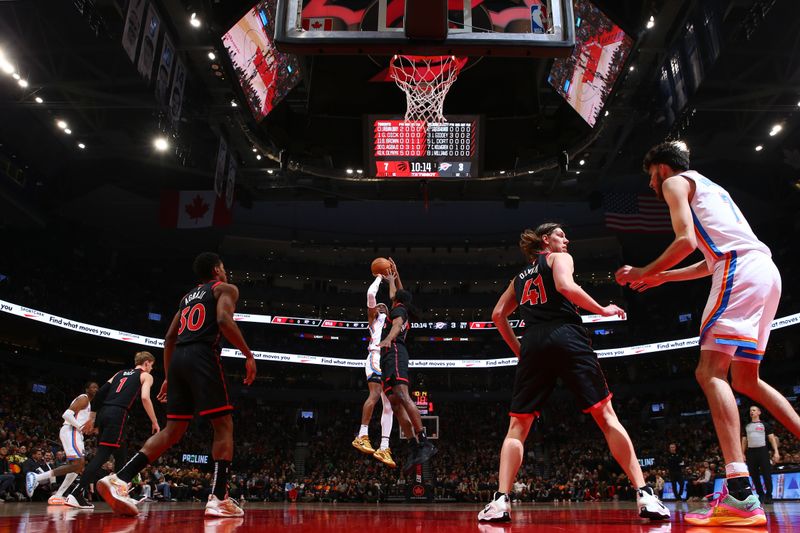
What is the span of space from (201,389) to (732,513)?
376cm

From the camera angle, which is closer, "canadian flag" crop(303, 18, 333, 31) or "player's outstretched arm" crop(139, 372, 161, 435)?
"canadian flag" crop(303, 18, 333, 31)

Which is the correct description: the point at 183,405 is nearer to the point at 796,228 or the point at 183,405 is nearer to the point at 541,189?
the point at 541,189

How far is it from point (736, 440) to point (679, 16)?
14.1 m

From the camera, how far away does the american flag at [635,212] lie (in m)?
21.9

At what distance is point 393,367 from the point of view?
7402mm

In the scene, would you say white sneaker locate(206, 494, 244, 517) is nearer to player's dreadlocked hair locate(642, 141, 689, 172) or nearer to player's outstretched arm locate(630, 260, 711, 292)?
player's outstretched arm locate(630, 260, 711, 292)

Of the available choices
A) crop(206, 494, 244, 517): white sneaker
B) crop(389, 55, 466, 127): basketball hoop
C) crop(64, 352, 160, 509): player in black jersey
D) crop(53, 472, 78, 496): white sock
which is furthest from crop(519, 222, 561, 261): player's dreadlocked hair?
crop(53, 472, 78, 496): white sock

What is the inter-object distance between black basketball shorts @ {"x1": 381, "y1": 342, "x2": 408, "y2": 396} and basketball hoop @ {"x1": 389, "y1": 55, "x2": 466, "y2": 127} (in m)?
5.60

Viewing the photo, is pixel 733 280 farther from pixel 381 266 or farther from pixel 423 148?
pixel 423 148

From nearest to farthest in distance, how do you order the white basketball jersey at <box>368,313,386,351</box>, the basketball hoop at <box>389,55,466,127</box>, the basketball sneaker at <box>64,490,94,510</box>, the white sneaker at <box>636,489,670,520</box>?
the white sneaker at <box>636,489,670,520</box> → the basketball sneaker at <box>64,490,94,510</box> → the white basketball jersey at <box>368,313,386,351</box> → the basketball hoop at <box>389,55,466,127</box>

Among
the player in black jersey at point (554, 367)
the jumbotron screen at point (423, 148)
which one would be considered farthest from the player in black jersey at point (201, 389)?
the jumbotron screen at point (423, 148)

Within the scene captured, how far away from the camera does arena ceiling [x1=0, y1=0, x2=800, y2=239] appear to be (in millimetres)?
15070

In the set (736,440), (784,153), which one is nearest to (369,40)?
(736,440)

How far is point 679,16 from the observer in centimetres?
1466
